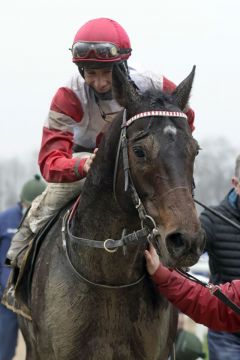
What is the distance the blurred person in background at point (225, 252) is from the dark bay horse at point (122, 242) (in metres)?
0.71

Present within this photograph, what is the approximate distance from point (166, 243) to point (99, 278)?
3.07ft

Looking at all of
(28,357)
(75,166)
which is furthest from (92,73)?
(28,357)

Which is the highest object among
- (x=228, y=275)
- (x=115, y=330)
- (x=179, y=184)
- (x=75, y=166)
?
(x=179, y=184)

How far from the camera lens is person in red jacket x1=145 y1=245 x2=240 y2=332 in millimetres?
4648

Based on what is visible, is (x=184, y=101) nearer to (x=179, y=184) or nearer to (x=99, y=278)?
(x=179, y=184)

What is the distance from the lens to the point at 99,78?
4.94 m

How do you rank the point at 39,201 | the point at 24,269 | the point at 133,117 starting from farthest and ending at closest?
the point at 39,201
the point at 24,269
the point at 133,117

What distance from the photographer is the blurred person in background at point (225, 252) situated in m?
5.67

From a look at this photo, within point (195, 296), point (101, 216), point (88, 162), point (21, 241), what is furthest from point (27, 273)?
point (195, 296)

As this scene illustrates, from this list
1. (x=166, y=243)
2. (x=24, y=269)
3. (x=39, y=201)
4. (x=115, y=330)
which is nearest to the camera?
(x=166, y=243)

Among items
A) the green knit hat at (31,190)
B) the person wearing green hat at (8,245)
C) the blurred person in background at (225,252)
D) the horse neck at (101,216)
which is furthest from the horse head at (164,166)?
the green knit hat at (31,190)

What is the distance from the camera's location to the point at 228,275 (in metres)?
5.73

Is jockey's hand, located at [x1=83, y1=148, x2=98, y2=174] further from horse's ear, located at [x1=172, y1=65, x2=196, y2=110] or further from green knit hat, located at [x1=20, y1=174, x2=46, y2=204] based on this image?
green knit hat, located at [x1=20, y1=174, x2=46, y2=204]

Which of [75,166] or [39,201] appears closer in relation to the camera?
[75,166]
